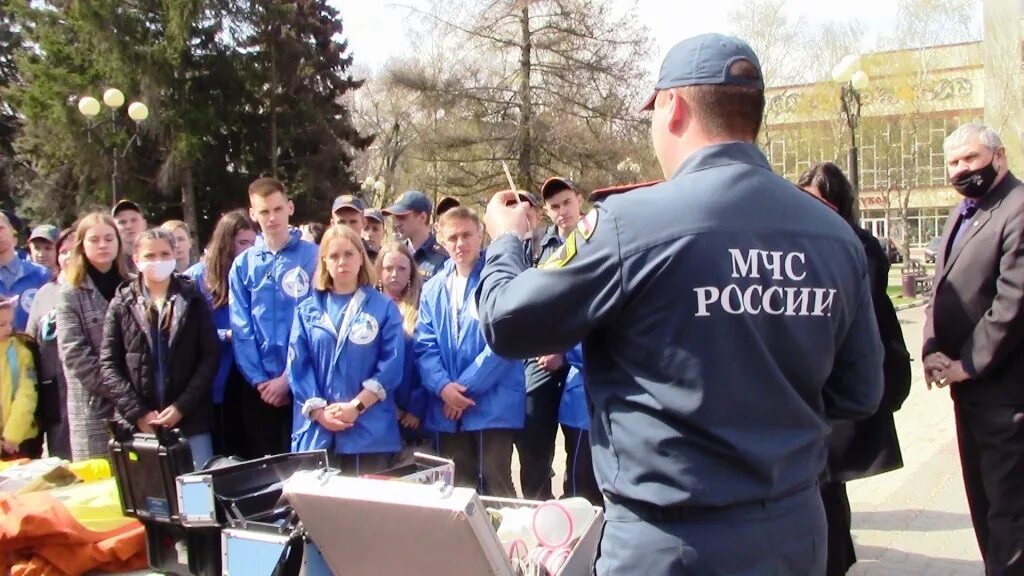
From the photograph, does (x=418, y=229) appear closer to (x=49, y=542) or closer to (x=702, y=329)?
(x=49, y=542)

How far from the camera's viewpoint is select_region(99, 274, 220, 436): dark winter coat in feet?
16.2

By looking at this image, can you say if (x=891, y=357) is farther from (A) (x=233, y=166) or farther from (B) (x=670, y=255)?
(A) (x=233, y=166)

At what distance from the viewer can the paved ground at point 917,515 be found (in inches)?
189

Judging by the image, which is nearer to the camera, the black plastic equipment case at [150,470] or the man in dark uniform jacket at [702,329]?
the man in dark uniform jacket at [702,329]

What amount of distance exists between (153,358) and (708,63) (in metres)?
3.99

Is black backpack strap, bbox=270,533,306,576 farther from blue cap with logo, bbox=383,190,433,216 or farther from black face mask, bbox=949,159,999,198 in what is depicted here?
blue cap with logo, bbox=383,190,433,216

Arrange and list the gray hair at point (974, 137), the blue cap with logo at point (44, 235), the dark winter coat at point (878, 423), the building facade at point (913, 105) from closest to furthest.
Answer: the dark winter coat at point (878, 423)
the gray hair at point (974, 137)
the blue cap with logo at point (44, 235)
the building facade at point (913, 105)

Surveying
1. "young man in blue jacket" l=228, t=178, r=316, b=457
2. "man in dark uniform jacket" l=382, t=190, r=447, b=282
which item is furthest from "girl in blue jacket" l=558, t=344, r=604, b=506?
"man in dark uniform jacket" l=382, t=190, r=447, b=282

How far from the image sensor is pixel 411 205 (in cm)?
673

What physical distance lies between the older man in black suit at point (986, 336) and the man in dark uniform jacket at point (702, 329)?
225 cm

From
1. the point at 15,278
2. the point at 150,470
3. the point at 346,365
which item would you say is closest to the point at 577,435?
the point at 346,365

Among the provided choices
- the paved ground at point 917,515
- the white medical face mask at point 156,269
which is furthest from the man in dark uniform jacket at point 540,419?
the white medical face mask at point 156,269

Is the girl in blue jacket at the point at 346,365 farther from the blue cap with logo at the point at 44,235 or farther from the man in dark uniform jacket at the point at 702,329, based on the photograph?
the blue cap with logo at the point at 44,235

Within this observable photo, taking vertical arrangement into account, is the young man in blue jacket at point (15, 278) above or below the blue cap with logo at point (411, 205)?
below
